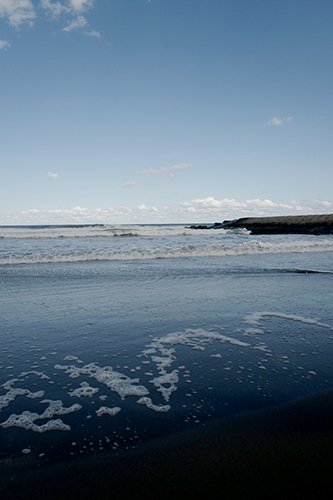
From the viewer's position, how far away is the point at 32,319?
4332mm

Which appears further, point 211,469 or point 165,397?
point 165,397

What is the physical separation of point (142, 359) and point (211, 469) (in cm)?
149

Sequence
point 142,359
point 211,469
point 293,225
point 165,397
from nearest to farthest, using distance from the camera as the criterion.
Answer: point 211,469 → point 165,397 → point 142,359 → point 293,225

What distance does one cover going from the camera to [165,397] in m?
2.36

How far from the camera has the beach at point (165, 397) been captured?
1618 mm

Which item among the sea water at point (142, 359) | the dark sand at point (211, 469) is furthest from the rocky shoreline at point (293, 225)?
the dark sand at point (211, 469)

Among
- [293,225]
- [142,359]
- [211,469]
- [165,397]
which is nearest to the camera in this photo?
[211,469]

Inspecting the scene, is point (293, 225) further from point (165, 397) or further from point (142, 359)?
point (165, 397)

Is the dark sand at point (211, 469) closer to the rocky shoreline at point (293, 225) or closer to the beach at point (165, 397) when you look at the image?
the beach at point (165, 397)

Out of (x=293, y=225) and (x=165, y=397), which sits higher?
(x=293, y=225)

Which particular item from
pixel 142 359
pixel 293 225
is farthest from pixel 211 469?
pixel 293 225

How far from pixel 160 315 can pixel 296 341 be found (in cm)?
191

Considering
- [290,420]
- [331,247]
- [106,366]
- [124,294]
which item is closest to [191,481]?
[290,420]

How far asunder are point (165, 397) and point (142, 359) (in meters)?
0.74
